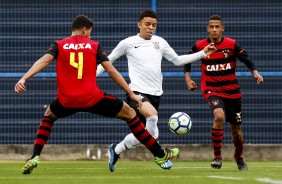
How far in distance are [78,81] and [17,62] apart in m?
6.24

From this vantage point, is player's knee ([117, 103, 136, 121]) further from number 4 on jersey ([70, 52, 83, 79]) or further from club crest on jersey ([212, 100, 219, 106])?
club crest on jersey ([212, 100, 219, 106])

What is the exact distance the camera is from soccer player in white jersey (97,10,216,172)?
12016 mm

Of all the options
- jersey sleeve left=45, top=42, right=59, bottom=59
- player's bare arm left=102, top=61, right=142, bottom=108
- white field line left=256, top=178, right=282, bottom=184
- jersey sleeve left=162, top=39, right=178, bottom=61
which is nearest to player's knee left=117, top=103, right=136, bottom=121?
player's bare arm left=102, top=61, right=142, bottom=108

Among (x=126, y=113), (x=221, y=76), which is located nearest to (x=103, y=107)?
(x=126, y=113)

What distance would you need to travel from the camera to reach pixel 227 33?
1669cm

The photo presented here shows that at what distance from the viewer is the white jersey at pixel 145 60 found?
481 inches

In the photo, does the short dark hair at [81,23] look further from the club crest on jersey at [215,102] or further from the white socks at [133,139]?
the club crest on jersey at [215,102]

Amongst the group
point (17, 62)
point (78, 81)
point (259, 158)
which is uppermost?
point (78, 81)

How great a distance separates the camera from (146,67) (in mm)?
12258

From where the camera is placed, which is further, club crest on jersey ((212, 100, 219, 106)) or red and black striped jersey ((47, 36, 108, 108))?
club crest on jersey ((212, 100, 219, 106))

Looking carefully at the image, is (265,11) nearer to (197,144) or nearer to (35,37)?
(197,144)

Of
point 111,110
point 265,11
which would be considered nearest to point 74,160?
point 265,11

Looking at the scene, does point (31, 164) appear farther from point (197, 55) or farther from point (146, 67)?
point (197, 55)

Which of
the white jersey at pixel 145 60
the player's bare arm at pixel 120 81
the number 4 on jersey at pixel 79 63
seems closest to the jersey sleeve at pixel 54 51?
the number 4 on jersey at pixel 79 63
